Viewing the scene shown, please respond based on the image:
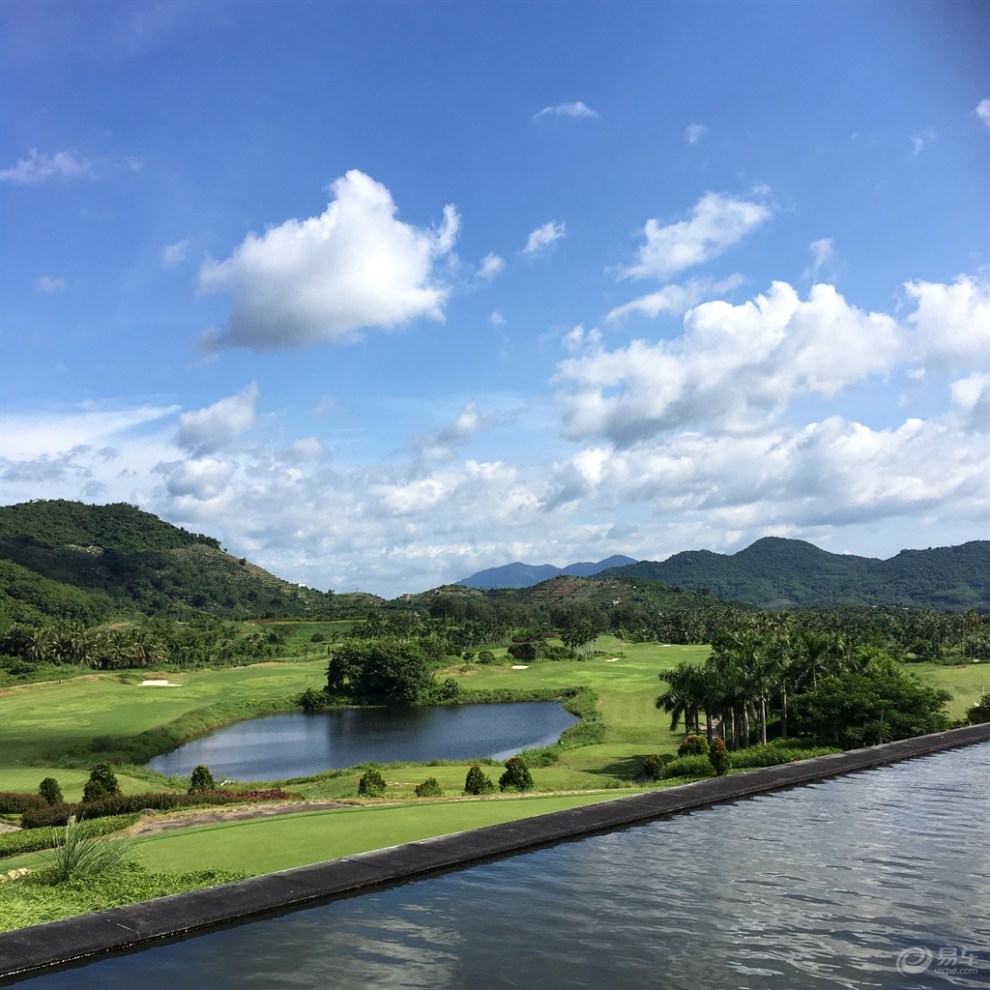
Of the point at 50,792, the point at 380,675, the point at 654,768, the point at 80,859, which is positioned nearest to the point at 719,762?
the point at 654,768

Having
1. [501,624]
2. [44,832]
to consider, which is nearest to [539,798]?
[44,832]

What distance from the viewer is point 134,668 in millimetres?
119562

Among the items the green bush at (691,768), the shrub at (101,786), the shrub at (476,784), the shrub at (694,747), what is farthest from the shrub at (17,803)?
the shrub at (694,747)

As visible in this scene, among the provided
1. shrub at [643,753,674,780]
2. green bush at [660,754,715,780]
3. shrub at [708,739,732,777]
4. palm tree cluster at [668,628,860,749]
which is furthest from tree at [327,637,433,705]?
shrub at [708,739,732,777]

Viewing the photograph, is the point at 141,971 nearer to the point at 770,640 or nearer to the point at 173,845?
the point at 173,845

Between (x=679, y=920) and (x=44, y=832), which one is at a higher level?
(x=679, y=920)

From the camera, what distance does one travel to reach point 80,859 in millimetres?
13312

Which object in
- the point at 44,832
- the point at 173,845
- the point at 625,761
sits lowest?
the point at 625,761

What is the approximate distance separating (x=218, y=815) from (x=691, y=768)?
68.7ft

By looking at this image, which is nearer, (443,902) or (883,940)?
(883,940)

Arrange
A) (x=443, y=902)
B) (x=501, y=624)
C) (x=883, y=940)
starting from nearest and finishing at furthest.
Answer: (x=883, y=940) → (x=443, y=902) → (x=501, y=624)

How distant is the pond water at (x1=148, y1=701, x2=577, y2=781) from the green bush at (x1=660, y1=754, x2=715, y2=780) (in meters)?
25.7

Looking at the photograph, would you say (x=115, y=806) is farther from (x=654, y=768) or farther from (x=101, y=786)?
(x=654, y=768)

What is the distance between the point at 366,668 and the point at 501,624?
281ft
